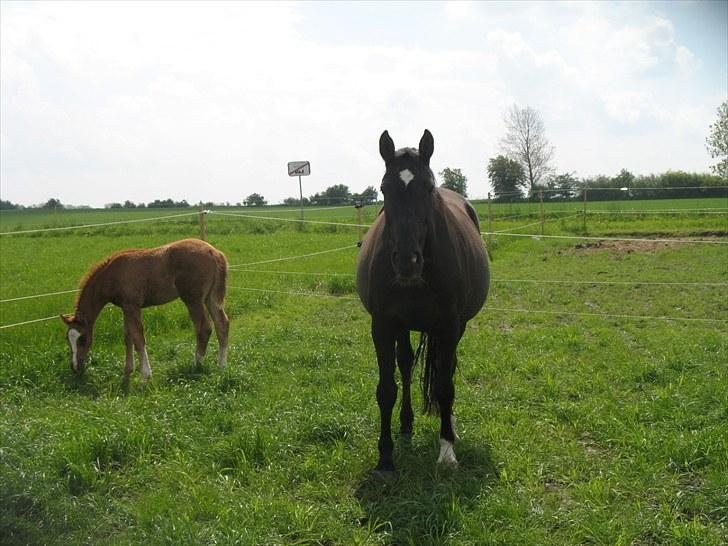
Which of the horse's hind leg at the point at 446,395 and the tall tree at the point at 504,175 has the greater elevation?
the tall tree at the point at 504,175

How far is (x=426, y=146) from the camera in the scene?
377cm

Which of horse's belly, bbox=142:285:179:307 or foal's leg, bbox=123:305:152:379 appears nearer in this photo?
foal's leg, bbox=123:305:152:379

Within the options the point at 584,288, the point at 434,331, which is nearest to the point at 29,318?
the point at 434,331

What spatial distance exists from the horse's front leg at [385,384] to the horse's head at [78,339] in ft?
11.6

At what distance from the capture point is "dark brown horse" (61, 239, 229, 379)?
20.8 ft

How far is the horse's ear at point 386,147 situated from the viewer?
3.75m

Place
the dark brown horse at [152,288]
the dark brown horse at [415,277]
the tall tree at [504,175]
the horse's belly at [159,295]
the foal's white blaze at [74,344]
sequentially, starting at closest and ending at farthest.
Result: the dark brown horse at [415,277]
the foal's white blaze at [74,344]
the dark brown horse at [152,288]
the horse's belly at [159,295]
the tall tree at [504,175]

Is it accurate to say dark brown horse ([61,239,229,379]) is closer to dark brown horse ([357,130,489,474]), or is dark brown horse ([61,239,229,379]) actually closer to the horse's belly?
the horse's belly

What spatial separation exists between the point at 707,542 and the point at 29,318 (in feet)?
25.4

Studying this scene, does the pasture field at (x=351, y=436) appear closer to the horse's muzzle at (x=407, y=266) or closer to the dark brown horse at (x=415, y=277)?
the dark brown horse at (x=415, y=277)

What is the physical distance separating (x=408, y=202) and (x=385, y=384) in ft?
4.17

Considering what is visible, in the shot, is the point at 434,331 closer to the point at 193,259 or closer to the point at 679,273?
the point at 193,259

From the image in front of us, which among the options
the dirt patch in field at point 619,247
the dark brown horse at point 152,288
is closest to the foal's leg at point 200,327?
the dark brown horse at point 152,288

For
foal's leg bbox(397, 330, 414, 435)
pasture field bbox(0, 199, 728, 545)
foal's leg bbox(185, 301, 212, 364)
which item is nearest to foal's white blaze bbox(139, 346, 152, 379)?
pasture field bbox(0, 199, 728, 545)
